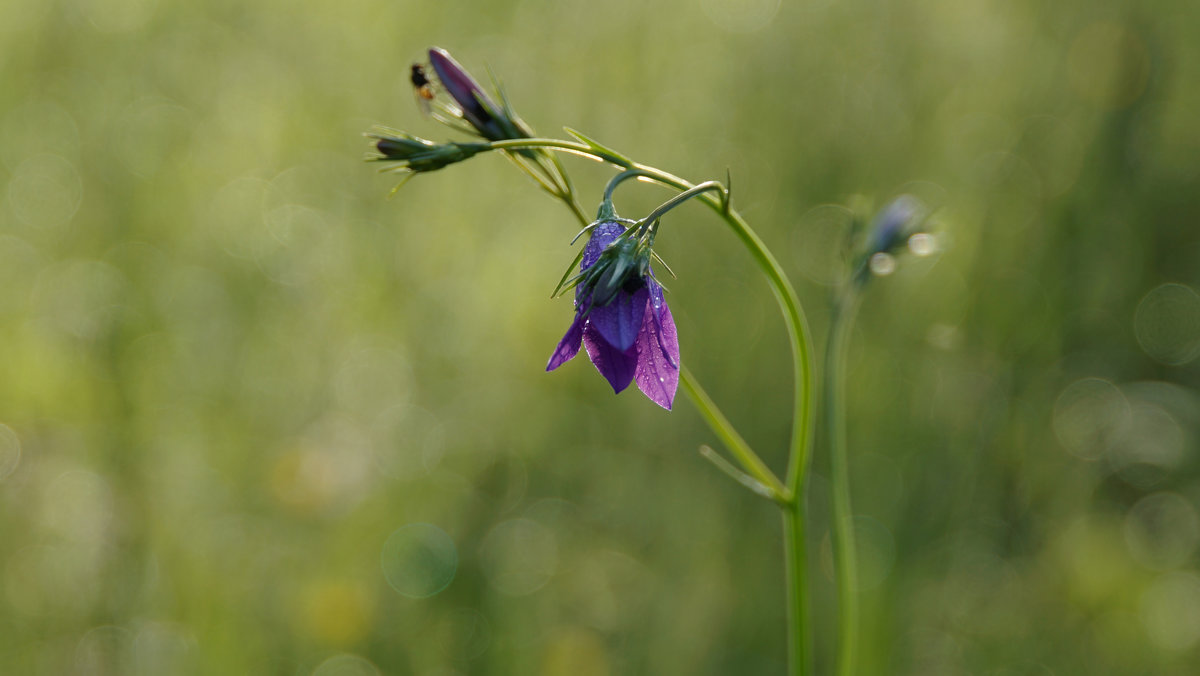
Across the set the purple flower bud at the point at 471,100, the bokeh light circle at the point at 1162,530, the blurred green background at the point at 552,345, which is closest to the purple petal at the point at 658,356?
the purple flower bud at the point at 471,100

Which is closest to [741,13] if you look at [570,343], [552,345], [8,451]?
[552,345]

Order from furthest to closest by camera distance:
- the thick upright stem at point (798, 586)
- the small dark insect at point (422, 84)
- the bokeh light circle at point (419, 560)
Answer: the bokeh light circle at point (419, 560) → the small dark insect at point (422, 84) → the thick upright stem at point (798, 586)

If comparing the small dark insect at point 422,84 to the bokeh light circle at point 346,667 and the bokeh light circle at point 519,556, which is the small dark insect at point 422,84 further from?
the bokeh light circle at point 346,667

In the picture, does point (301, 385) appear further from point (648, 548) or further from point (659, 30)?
point (659, 30)

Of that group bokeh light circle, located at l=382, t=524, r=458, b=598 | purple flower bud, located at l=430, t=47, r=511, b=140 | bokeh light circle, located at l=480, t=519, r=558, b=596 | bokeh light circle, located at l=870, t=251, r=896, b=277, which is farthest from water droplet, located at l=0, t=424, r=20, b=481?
bokeh light circle, located at l=870, t=251, r=896, b=277

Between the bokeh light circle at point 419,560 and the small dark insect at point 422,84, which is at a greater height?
the small dark insect at point 422,84

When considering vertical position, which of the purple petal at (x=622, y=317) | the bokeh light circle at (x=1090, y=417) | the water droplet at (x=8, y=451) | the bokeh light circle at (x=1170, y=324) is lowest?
the water droplet at (x=8, y=451)

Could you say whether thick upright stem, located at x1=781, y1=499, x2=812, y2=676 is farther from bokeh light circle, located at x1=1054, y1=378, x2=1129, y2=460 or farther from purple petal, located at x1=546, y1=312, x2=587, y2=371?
bokeh light circle, located at x1=1054, y1=378, x2=1129, y2=460

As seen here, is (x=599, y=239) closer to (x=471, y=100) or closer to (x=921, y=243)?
(x=471, y=100)
